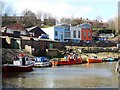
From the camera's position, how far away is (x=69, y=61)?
27.1 m

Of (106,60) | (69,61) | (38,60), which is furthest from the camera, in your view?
(106,60)

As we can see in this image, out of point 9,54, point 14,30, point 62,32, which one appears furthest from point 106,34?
point 9,54

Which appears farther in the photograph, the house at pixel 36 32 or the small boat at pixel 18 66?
the house at pixel 36 32

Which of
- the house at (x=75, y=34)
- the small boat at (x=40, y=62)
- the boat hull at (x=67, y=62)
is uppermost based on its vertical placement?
the house at (x=75, y=34)

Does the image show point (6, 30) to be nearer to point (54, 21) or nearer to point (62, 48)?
point (62, 48)

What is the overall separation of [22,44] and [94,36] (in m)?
19.6

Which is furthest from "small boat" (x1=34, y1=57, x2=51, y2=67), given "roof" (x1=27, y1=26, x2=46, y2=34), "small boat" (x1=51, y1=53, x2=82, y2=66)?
"roof" (x1=27, y1=26, x2=46, y2=34)

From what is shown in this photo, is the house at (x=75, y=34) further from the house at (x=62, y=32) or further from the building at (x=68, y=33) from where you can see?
the house at (x=62, y=32)

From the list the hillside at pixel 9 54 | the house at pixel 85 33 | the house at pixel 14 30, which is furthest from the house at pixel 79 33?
the hillside at pixel 9 54

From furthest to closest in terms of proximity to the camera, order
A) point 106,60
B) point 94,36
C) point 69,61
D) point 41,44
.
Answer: point 94,36 → point 106,60 → point 41,44 → point 69,61

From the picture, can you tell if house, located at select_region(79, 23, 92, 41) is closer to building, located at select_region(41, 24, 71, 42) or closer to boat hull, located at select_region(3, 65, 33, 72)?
building, located at select_region(41, 24, 71, 42)

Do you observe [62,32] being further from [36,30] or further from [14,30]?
[14,30]

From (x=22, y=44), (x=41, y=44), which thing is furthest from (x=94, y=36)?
(x=22, y=44)

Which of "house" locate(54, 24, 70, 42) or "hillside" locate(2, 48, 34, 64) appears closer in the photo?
"hillside" locate(2, 48, 34, 64)
